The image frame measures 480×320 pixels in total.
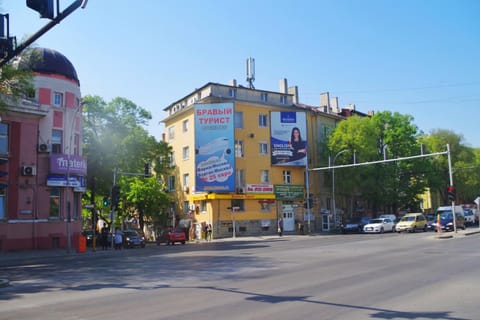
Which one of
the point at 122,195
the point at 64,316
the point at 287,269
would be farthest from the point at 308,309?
the point at 122,195

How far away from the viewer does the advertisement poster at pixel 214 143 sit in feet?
144

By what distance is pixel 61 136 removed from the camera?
3331cm

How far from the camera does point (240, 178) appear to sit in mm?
46156

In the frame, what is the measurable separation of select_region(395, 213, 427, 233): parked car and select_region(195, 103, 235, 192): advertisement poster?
15.8m

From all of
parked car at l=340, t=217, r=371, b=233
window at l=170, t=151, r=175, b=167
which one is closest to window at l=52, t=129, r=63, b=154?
window at l=170, t=151, r=175, b=167

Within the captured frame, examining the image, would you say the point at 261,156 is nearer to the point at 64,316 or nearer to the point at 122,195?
the point at 122,195

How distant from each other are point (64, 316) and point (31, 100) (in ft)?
88.4

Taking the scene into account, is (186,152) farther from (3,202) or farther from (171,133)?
(3,202)

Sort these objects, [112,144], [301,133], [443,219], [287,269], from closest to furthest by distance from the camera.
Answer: [287,269]
[443,219]
[112,144]
[301,133]

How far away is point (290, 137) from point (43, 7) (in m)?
41.4

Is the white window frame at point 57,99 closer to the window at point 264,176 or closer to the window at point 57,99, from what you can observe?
the window at point 57,99

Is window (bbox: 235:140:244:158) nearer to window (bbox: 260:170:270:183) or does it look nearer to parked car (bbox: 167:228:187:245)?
window (bbox: 260:170:270:183)

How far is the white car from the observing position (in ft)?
141

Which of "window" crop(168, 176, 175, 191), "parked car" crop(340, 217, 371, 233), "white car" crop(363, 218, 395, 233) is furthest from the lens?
"window" crop(168, 176, 175, 191)
